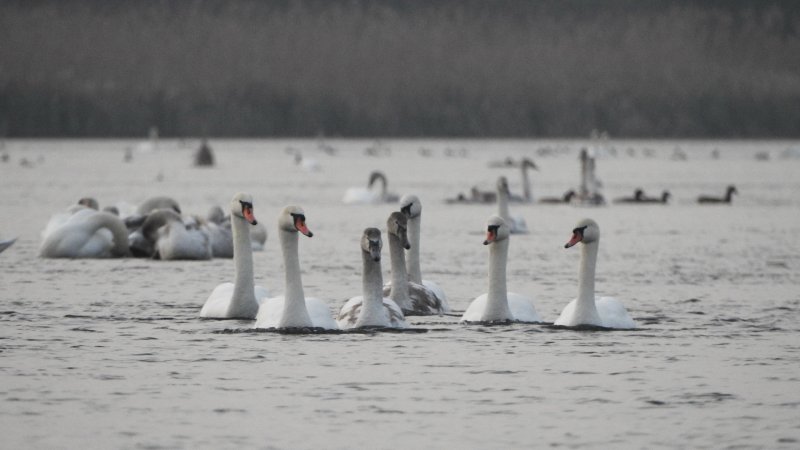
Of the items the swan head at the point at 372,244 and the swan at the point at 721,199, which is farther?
the swan at the point at 721,199

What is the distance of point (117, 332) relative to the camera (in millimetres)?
17234

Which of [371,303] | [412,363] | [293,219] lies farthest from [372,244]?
[412,363]

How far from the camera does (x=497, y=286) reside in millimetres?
17156

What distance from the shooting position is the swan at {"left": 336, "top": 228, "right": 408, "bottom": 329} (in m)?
16.2

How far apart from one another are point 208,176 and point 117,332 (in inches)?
2176

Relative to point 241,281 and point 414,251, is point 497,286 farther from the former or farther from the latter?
point 241,281

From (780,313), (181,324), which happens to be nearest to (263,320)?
(181,324)

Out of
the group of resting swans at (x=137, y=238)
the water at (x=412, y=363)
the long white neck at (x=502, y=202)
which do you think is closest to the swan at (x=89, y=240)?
the group of resting swans at (x=137, y=238)

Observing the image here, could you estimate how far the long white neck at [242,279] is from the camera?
17.7 m

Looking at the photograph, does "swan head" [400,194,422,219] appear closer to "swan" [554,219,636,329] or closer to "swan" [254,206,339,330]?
"swan" [554,219,636,329]

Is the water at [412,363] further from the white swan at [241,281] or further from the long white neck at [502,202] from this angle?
the long white neck at [502,202]

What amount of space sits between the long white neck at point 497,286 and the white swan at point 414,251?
1487 millimetres

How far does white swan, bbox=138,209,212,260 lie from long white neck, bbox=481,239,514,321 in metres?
8.86

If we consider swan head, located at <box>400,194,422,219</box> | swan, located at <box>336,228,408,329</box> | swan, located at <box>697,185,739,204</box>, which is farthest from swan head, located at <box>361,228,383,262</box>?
swan, located at <box>697,185,739,204</box>
